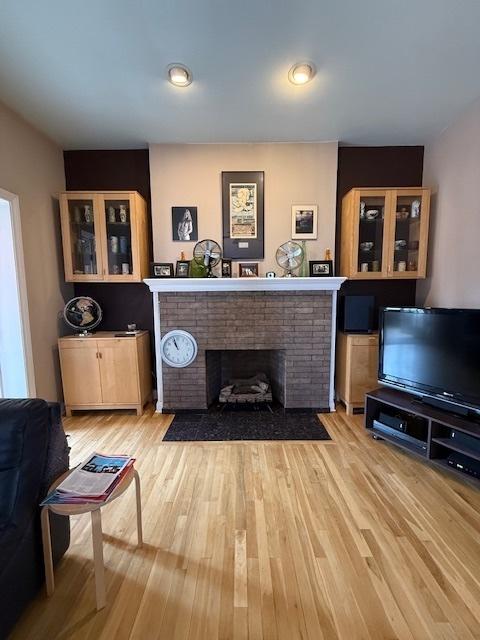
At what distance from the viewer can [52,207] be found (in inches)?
115

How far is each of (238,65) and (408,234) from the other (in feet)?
7.09

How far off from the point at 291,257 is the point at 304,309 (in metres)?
0.58

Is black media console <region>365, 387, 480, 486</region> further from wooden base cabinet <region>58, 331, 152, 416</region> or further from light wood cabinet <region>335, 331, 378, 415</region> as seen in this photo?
wooden base cabinet <region>58, 331, 152, 416</region>

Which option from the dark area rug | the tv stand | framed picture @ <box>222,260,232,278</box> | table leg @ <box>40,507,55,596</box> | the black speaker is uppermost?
framed picture @ <box>222,260,232,278</box>

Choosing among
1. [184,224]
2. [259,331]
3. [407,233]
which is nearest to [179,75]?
[184,224]

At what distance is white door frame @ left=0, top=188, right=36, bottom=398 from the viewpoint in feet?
7.81

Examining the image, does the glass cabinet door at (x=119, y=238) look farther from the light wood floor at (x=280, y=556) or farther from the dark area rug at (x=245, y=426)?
the light wood floor at (x=280, y=556)

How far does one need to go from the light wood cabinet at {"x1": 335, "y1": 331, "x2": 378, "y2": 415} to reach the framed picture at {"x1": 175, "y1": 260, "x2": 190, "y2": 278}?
176cm

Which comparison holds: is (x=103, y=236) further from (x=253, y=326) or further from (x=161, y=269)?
(x=253, y=326)

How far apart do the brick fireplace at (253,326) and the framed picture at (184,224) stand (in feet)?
1.86

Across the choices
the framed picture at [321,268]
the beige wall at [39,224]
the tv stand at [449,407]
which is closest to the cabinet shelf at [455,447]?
the tv stand at [449,407]

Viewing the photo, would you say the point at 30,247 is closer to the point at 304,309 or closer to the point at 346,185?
the point at 304,309

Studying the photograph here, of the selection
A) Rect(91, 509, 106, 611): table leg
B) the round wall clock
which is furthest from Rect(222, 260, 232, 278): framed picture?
Rect(91, 509, 106, 611): table leg

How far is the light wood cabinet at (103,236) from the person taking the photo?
288 cm
